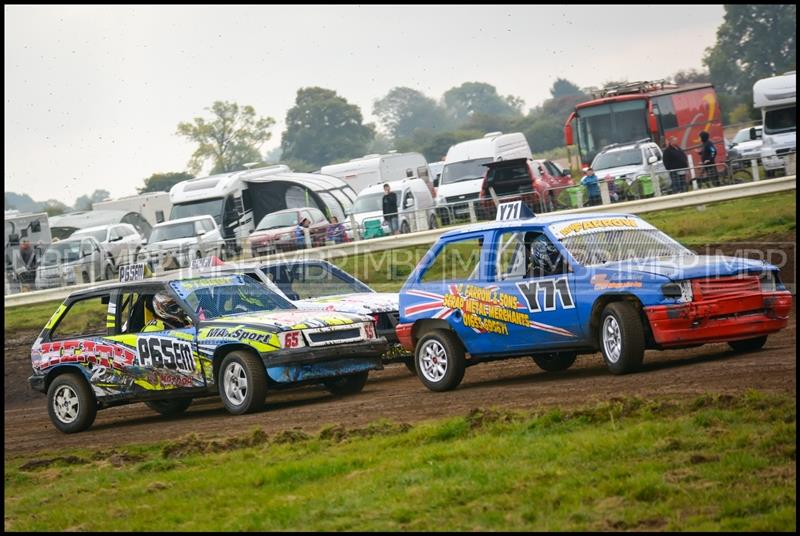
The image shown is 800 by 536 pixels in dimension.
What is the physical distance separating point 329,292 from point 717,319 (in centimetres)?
627

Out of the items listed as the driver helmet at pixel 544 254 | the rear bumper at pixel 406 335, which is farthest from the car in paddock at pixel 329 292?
the driver helmet at pixel 544 254

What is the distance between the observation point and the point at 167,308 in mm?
13438

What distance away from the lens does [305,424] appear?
1114 cm

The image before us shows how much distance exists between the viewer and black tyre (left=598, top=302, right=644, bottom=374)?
431 inches

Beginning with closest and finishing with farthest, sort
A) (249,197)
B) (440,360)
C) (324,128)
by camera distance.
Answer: (440,360)
(249,197)
(324,128)

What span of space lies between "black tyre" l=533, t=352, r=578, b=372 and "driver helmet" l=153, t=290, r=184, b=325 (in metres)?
3.71

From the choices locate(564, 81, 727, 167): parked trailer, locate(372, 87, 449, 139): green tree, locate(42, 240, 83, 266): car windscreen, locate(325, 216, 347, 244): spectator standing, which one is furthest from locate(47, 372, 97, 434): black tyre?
locate(372, 87, 449, 139): green tree

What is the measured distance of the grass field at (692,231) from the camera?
72.4ft

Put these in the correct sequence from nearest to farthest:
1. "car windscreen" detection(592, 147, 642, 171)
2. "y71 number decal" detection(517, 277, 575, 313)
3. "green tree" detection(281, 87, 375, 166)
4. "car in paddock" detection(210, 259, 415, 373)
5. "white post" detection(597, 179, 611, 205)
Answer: "y71 number decal" detection(517, 277, 575, 313)
"car in paddock" detection(210, 259, 415, 373)
"white post" detection(597, 179, 611, 205)
"car windscreen" detection(592, 147, 642, 171)
"green tree" detection(281, 87, 375, 166)

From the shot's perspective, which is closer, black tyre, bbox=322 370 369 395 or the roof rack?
black tyre, bbox=322 370 369 395

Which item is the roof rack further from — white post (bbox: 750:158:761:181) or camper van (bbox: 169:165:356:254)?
white post (bbox: 750:158:761:181)

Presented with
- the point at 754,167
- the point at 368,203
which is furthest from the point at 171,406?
the point at 368,203

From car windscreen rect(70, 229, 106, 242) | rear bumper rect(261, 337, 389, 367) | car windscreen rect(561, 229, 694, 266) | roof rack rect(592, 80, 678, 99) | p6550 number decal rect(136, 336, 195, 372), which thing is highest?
roof rack rect(592, 80, 678, 99)

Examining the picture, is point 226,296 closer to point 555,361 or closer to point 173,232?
point 555,361
